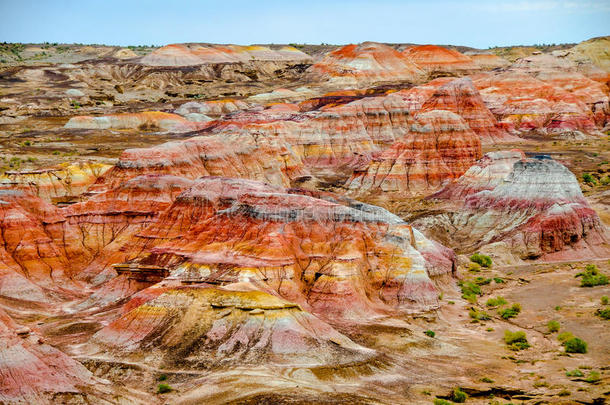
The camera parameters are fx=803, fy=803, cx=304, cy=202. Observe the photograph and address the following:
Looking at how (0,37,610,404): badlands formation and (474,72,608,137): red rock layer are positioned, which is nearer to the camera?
(0,37,610,404): badlands formation

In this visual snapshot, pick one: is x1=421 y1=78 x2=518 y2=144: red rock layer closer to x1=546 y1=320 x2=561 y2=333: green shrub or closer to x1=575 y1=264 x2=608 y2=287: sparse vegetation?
x1=575 y1=264 x2=608 y2=287: sparse vegetation

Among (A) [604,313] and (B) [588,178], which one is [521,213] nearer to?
(B) [588,178]

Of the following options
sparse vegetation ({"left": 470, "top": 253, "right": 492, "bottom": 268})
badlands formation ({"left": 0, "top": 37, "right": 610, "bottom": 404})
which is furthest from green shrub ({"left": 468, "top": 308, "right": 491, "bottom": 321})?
sparse vegetation ({"left": 470, "top": 253, "right": 492, "bottom": 268})

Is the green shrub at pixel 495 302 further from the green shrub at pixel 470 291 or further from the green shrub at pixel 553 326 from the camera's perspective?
the green shrub at pixel 553 326

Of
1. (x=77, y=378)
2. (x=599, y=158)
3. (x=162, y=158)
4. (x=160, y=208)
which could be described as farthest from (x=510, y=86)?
(x=77, y=378)

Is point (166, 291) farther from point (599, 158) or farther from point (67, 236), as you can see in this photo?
point (599, 158)

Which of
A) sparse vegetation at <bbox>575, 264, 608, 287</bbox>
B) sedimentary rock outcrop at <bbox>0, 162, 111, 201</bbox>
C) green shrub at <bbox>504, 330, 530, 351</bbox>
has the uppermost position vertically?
sedimentary rock outcrop at <bbox>0, 162, 111, 201</bbox>

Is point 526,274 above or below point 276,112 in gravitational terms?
below
